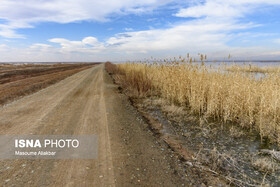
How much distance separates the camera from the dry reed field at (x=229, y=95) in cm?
432

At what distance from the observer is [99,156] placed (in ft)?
10.4

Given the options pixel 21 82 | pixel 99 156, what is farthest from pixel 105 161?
pixel 21 82

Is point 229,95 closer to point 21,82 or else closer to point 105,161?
point 105,161

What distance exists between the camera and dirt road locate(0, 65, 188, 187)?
2531 mm

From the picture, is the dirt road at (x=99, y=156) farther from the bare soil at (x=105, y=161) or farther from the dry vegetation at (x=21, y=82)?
the dry vegetation at (x=21, y=82)

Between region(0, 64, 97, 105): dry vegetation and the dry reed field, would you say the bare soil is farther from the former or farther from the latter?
region(0, 64, 97, 105): dry vegetation

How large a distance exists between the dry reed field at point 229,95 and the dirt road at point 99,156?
2306mm

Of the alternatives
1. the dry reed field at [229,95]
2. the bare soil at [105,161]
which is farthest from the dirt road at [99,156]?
the dry reed field at [229,95]

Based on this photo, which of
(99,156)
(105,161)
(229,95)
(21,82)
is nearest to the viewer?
(105,161)

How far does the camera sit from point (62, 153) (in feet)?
10.8

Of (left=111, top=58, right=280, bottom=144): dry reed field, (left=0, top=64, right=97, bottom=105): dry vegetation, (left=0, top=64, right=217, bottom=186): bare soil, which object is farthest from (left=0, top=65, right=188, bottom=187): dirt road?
(left=0, top=64, right=97, bottom=105): dry vegetation

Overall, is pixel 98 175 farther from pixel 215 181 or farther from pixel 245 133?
pixel 245 133

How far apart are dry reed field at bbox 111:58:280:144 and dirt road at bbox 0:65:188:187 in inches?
90.8

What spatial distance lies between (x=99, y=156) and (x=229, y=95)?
4166 mm
